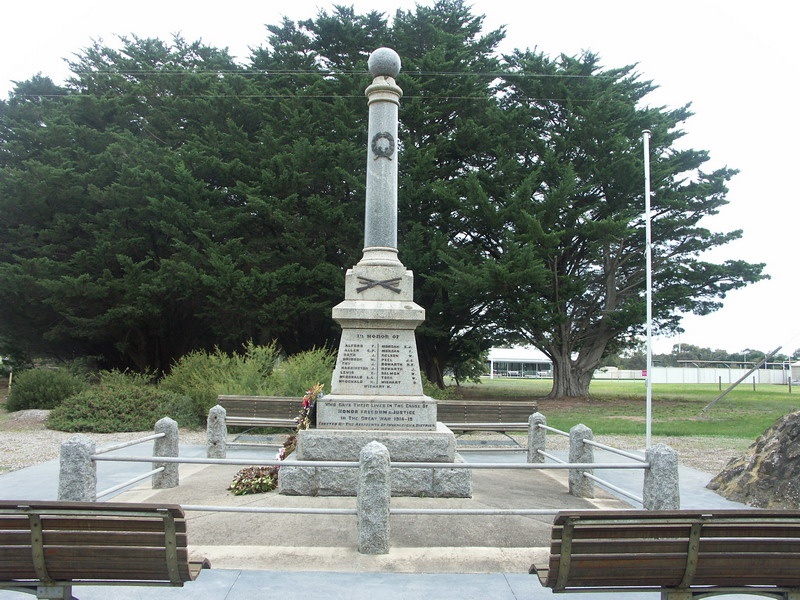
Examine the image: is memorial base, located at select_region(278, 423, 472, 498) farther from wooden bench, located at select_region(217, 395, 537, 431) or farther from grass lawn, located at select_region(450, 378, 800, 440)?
grass lawn, located at select_region(450, 378, 800, 440)

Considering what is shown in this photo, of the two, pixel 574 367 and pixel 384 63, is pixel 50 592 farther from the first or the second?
pixel 574 367

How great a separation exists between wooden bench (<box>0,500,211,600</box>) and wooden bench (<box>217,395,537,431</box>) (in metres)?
8.25

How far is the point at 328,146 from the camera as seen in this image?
24891mm

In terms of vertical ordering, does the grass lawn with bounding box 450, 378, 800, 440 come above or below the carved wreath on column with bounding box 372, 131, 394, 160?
below

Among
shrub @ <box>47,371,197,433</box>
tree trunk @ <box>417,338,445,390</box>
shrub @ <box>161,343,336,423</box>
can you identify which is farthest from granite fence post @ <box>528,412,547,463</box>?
tree trunk @ <box>417,338,445,390</box>

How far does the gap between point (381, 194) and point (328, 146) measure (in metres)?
16.8

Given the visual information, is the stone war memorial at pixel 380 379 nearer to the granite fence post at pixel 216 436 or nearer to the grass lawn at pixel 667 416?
the granite fence post at pixel 216 436

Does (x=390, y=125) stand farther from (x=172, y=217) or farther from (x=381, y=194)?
(x=172, y=217)

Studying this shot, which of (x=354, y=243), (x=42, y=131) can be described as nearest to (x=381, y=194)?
(x=354, y=243)

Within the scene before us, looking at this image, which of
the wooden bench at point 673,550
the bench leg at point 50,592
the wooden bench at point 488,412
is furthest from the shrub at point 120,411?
the wooden bench at point 673,550

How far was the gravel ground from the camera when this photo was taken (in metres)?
11.2

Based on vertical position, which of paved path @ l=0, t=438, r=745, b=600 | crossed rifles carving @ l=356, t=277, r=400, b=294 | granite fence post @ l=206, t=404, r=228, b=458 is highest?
crossed rifles carving @ l=356, t=277, r=400, b=294

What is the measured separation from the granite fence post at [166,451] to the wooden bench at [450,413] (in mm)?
3547

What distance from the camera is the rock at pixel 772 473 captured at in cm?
766
